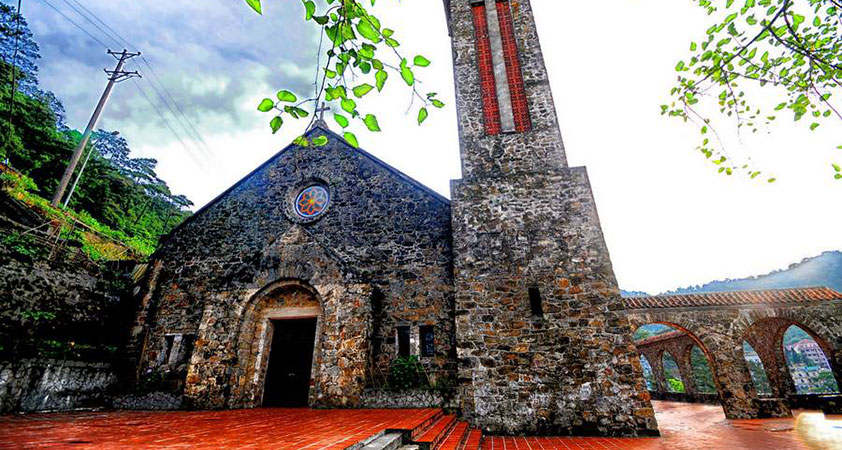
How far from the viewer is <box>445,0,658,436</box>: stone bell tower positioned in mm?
6199

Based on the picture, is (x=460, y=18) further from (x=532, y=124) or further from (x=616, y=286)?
(x=616, y=286)

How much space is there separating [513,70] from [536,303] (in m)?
6.92

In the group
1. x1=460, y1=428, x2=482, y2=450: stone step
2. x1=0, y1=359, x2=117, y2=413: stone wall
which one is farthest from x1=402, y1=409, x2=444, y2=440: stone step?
x1=0, y1=359, x2=117, y2=413: stone wall

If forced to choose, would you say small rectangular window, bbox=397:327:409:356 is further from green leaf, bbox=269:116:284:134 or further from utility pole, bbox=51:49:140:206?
utility pole, bbox=51:49:140:206

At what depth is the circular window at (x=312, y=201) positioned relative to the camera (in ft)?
34.3

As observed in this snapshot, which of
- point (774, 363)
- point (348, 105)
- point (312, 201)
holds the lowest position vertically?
point (774, 363)

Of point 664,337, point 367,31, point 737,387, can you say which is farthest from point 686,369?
point 367,31

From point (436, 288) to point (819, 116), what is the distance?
6.86 meters

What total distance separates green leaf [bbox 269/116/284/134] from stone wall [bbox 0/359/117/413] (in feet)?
29.0

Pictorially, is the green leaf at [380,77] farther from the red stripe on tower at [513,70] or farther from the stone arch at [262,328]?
the red stripe on tower at [513,70]

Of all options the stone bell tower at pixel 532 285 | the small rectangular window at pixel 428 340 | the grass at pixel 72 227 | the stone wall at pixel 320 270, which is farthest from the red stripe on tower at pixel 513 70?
the grass at pixel 72 227

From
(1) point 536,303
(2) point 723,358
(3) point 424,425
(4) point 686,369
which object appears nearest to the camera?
(3) point 424,425

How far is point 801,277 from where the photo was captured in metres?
41.3

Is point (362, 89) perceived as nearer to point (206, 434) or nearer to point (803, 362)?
point (206, 434)
